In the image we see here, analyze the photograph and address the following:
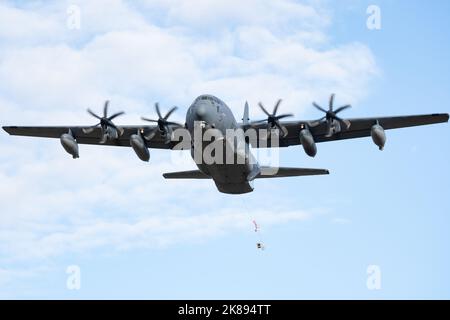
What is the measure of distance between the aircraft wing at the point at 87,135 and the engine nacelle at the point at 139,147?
2.13 metres

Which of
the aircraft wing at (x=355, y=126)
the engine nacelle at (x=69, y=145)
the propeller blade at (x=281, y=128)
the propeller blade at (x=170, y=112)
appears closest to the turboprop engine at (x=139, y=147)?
the propeller blade at (x=170, y=112)

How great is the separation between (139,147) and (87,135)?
612cm

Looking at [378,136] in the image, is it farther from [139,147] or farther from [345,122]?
[139,147]

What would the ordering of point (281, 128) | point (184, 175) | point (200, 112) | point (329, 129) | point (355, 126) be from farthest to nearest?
point (184, 175)
point (355, 126)
point (281, 128)
point (329, 129)
point (200, 112)

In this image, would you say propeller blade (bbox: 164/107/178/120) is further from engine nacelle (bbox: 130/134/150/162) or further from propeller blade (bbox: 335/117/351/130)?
propeller blade (bbox: 335/117/351/130)

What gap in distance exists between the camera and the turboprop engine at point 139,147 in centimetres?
3847

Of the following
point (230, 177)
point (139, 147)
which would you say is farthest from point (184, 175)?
point (139, 147)

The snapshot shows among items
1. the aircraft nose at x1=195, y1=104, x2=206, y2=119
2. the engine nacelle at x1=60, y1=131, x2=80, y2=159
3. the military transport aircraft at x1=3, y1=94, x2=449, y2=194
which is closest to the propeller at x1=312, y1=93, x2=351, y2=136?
the military transport aircraft at x1=3, y1=94, x2=449, y2=194

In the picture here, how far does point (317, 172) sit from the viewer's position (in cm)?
4019

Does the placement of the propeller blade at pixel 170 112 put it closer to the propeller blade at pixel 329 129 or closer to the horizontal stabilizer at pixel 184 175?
the horizontal stabilizer at pixel 184 175

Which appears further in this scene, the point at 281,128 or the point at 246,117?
the point at 246,117

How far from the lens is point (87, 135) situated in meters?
43.1
